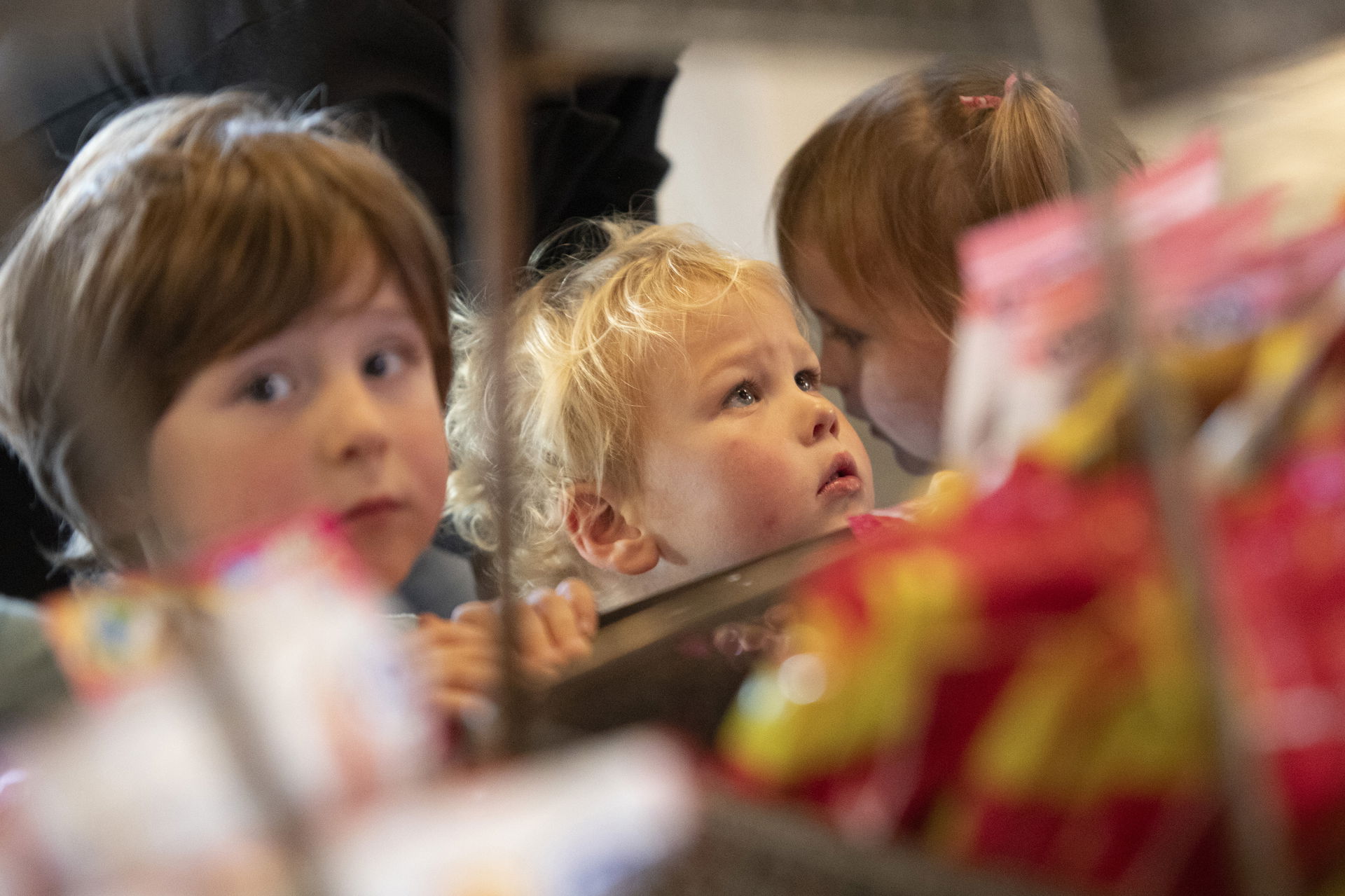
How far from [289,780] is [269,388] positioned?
1.29ft

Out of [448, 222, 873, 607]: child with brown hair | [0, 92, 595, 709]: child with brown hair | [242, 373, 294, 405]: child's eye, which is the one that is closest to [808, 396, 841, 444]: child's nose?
[448, 222, 873, 607]: child with brown hair

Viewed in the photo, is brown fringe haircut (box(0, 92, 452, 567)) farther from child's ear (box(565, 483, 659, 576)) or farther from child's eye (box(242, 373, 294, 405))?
child's ear (box(565, 483, 659, 576))

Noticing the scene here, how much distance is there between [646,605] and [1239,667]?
0.46 metres

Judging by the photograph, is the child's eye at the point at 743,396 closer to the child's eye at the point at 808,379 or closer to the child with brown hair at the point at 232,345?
the child's eye at the point at 808,379

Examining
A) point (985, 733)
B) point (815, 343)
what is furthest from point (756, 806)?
point (815, 343)

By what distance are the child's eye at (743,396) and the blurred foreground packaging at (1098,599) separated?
1.92 ft

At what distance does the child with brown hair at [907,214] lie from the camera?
3.56 ft

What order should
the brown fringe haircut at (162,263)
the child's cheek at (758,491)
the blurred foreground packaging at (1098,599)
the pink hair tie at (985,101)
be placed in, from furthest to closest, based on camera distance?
the pink hair tie at (985,101) < the child's cheek at (758,491) < the brown fringe haircut at (162,263) < the blurred foreground packaging at (1098,599)

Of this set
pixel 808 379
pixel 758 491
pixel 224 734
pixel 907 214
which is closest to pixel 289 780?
pixel 224 734

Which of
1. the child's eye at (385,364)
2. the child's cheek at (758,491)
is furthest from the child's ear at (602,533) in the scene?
the child's eye at (385,364)

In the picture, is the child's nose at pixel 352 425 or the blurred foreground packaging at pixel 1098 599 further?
the child's nose at pixel 352 425

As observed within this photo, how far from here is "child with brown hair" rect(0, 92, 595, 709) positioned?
0.71m

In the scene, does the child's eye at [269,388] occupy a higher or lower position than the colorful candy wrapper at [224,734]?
higher

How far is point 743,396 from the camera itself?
1.03m
